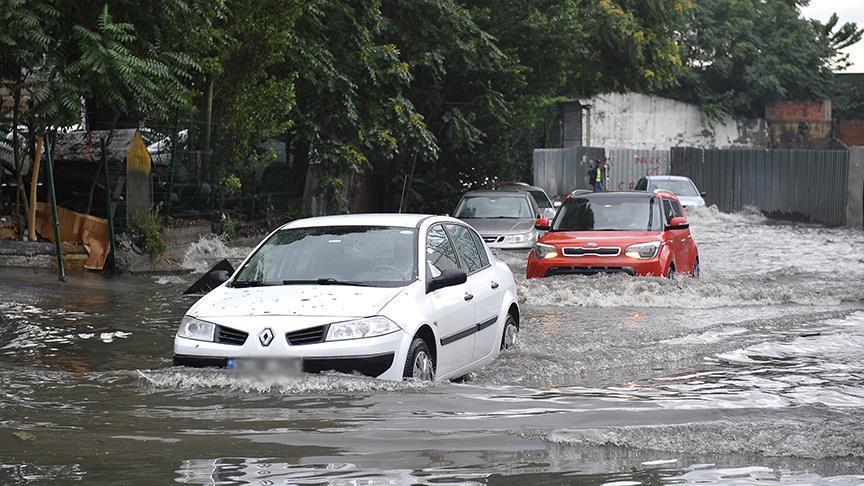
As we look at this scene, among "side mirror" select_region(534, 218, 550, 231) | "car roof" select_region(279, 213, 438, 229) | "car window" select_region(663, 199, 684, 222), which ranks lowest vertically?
"side mirror" select_region(534, 218, 550, 231)

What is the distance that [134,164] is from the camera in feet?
61.5

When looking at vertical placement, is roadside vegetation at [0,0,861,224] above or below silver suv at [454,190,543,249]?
above

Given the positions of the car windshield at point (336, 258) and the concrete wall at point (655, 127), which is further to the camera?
the concrete wall at point (655, 127)

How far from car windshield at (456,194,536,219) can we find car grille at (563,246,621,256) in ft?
27.1

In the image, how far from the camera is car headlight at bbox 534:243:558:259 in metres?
16.6

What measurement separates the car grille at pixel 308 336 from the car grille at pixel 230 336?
32 cm

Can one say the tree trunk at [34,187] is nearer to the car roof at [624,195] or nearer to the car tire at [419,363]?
the car roof at [624,195]

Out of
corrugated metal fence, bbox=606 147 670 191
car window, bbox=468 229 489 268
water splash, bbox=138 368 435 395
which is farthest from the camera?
corrugated metal fence, bbox=606 147 670 191

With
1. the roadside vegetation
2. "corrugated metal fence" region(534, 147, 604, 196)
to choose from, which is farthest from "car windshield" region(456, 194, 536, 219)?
"corrugated metal fence" region(534, 147, 604, 196)

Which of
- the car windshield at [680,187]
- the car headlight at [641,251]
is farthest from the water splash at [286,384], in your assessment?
the car windshield at [680,187]

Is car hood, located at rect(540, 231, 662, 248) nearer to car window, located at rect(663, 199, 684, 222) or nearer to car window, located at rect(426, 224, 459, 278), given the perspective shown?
car window, located at rect(663, 199, 684, 222)

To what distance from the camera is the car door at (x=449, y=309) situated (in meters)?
9.05

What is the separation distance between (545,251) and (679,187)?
20.9 metres

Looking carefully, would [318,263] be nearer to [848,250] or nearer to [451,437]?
[451,437]
